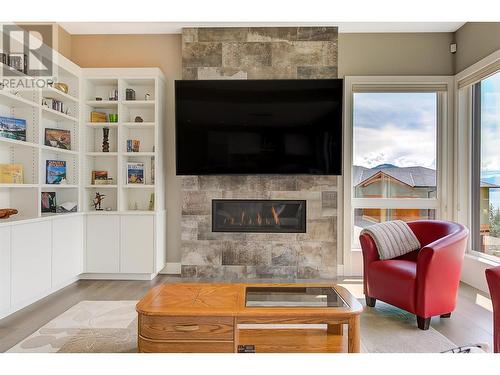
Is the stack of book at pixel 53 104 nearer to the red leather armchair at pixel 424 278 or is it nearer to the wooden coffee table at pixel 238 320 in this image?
the wooden coffee table at pixel 238 320

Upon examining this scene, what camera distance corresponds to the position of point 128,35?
4.23 meters

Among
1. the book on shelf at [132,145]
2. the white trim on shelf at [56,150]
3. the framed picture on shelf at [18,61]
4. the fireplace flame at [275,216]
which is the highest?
the framed picture on shelf at [18,61]

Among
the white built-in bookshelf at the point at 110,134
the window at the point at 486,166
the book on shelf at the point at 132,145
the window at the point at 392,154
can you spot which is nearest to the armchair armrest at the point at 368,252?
the window at the point at 392,154

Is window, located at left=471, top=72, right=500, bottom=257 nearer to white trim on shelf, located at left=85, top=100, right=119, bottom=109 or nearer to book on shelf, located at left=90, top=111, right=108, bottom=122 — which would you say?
white trim on shelf, located at left=85, top=100, right=119, bottom=109

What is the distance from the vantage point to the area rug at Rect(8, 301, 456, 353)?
2174 mm

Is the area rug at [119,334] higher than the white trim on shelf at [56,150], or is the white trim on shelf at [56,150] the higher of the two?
the white trim on shelf at [56,150]

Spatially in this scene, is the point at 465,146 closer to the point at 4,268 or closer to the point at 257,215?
the point at 257,215

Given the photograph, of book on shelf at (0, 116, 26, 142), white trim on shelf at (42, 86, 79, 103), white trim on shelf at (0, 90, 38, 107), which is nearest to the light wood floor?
book on shelf at (0, 116, 26, 142)

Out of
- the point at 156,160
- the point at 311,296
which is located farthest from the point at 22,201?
the point at 311,296

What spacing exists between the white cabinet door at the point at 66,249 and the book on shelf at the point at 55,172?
0.46 m

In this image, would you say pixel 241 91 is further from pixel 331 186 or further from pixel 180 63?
pixel 331 186

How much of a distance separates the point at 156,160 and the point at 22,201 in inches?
54.0

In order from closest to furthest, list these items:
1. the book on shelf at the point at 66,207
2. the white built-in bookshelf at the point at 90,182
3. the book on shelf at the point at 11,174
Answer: the book on shelf at the point at 11,174
the white built-in bookshelf at the point at 90,182
the book on shelf at the point at 66,207

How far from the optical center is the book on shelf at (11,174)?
2.91 meters
